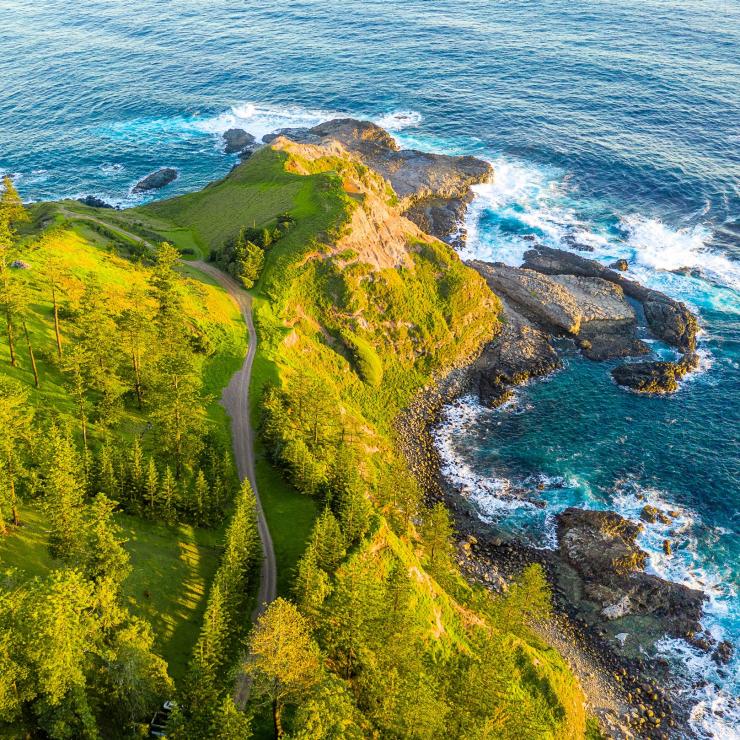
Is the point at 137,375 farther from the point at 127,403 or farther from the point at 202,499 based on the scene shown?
the point at 202,499

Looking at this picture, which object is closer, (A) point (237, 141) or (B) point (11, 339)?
(B) point (11, 339)

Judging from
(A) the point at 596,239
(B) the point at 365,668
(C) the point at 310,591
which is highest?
(C) the point at 310,591

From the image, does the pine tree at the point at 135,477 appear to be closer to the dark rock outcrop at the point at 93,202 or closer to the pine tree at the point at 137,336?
the pine tree at the point at 137,336

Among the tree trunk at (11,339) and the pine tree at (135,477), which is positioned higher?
the tree trunk at (11,339)

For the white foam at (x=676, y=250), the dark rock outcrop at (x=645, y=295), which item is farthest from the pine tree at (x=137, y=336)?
the white foam at (x=676, y=250)

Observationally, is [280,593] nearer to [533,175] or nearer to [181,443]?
[181,443]

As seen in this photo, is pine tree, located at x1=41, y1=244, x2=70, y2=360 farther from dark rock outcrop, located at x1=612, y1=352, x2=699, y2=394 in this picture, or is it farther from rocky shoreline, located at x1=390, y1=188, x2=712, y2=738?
dark rock outcrop, located at x1=612, y1=352, x2=699, y2=394

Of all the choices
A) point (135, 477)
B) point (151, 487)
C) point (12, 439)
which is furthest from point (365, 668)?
point (12, 439)
